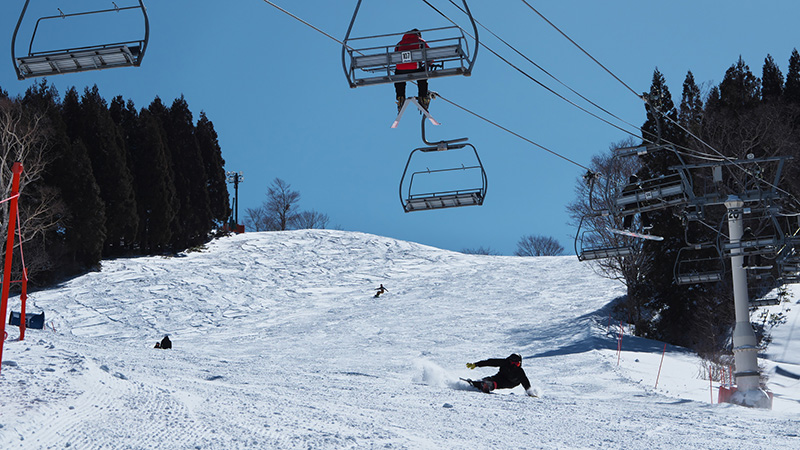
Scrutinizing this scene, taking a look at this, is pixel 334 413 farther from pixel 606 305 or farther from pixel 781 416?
pixel 606 305

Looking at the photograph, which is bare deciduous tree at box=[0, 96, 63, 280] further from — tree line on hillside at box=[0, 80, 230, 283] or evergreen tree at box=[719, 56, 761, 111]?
evergreen tree at box=[719, 56, 761, 111]

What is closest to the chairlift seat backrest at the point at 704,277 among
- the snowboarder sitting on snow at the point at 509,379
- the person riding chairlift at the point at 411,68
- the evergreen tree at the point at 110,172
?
the snowboarder sitting on snow at the point at 509,379

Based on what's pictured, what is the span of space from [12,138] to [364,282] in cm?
1864

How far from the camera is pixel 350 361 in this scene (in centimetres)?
2058

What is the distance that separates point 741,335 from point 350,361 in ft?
32.9

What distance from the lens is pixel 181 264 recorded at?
4250 centimetres

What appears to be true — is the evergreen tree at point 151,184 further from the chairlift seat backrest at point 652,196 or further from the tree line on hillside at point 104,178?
the chairlift seat backrest at point 652,196

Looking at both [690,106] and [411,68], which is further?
[690,106]

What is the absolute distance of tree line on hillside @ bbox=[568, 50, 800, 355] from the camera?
29.0 metres

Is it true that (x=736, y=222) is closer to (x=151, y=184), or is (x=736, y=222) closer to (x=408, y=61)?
(x=408, y=61)

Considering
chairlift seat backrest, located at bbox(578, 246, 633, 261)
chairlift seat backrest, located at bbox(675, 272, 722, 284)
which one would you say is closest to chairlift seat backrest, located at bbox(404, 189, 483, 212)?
chairlift seat backrest, located at bbox(578, 246, 633, 261)

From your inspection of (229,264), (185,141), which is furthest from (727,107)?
(185,141)

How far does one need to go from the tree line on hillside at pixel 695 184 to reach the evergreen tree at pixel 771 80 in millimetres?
4297

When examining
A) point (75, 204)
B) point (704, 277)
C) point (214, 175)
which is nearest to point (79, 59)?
point (704, 277)
